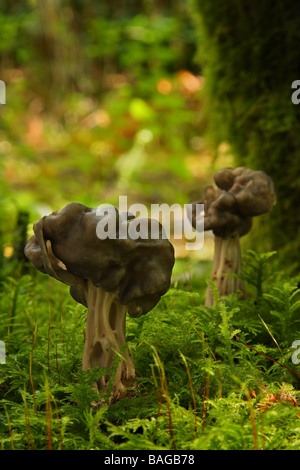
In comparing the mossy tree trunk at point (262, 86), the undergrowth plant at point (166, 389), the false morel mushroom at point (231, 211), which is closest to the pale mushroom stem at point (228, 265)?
the false morel mushroom at point (231, 211)

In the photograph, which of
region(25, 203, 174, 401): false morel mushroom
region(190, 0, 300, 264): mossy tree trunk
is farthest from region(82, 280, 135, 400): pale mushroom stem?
region(190, 0, 300, 264): mossy tree trunk

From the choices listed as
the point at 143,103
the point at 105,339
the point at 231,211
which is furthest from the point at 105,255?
the point at 143,103

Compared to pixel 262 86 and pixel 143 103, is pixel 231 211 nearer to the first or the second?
pixel 262 86

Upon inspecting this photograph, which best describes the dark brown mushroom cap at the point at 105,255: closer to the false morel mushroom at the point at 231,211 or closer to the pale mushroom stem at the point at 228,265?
the false morel mushroom at the point at 231,211

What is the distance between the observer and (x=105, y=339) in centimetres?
151

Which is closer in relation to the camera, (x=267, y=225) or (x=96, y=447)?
(x=96, y=447)

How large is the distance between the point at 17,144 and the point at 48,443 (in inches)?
269

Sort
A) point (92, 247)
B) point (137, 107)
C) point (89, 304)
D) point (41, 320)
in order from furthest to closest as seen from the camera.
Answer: point (137, 107) → point (41, 320) → point (89, 304) → point (92, 247)

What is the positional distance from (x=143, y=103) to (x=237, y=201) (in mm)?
→ 5653

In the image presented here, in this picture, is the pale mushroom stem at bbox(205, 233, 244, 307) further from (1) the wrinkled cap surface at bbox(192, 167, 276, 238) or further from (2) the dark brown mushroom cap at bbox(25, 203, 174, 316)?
(2) the dark brown mushroom cap at bbox(25, 203, 174, 316)

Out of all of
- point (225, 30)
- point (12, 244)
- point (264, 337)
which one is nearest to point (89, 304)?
point (264, 337)

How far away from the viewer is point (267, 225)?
3049 millimetres
